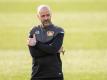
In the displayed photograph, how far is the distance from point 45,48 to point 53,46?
158 mm

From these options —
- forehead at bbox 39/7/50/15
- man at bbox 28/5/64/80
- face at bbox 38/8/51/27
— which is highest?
forehead at bbox 39/7/50/15

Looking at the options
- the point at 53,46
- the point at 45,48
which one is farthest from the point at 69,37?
the point at 45,48

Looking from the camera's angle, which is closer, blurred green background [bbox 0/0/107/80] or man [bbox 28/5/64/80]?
man [bbox 28/5/64/80]

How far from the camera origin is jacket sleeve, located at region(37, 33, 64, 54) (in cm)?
967

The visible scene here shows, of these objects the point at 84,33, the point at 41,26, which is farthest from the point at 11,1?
the point at 41,26

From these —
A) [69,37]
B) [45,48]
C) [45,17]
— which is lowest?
[69,37]

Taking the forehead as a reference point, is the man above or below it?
below

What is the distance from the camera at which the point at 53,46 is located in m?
9.75

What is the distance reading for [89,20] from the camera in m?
30.5

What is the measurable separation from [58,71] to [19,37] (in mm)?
14064

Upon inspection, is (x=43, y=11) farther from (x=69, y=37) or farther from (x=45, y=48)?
(x=69, y=37)

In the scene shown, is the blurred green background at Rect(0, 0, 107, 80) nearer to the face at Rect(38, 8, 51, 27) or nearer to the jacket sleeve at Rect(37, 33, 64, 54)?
the jacket sleeve at Rect(37, 33, 64, 54)

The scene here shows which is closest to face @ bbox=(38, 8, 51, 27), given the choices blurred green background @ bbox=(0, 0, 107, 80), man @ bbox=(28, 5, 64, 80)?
man @ bbox=(28, 5, 64, 80)

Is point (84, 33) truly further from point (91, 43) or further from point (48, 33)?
point (48, 33)
